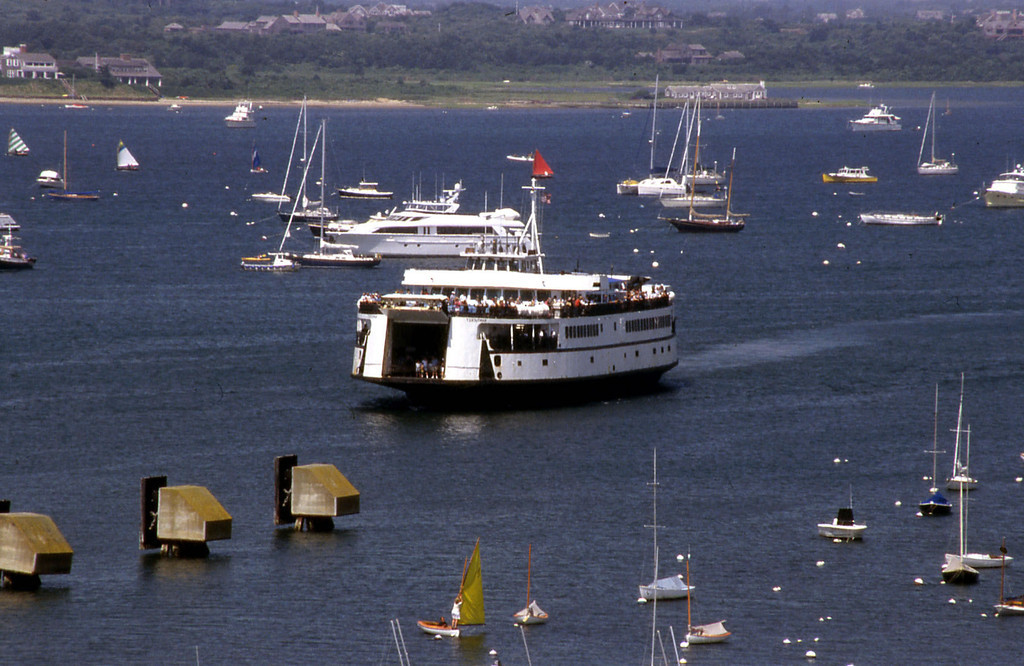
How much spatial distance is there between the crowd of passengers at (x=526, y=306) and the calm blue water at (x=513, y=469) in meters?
4.51

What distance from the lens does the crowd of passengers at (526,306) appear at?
77.3 metres

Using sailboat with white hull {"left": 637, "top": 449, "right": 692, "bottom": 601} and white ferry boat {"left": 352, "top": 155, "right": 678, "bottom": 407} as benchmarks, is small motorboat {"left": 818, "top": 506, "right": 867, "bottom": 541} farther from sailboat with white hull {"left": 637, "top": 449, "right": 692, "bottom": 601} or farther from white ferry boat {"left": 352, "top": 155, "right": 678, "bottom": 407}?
white ferry boat {"left": 352, "top": 155, "right": 678, "bottom": 407}

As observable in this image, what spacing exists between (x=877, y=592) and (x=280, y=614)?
18.0m

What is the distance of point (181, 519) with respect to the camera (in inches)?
2238

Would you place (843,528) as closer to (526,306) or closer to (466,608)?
(466,608)

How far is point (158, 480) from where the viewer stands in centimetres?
5709

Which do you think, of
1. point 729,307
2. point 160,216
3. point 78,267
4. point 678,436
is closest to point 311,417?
point 678,436

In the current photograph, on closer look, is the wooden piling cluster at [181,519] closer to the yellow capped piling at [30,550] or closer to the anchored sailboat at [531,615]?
the yellow capped piling at [30,550]

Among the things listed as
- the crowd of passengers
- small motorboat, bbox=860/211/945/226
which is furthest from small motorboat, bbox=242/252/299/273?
small motorboat, bbox=860/211/945/226

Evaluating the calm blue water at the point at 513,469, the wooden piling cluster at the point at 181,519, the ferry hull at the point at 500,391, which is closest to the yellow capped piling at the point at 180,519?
the wooden piling cluster at the point at 181,519

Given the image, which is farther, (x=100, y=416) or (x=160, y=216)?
(x=160, y=216)

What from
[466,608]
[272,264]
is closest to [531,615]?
[466,608]

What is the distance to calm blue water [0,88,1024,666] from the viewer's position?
50.6 meters

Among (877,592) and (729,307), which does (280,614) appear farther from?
(729,307)
